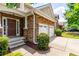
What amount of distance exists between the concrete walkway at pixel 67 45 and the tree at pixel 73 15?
21.0 inches

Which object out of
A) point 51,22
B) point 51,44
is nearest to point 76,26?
point 51,44

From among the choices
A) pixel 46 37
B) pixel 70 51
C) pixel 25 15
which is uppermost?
pixel 25 15

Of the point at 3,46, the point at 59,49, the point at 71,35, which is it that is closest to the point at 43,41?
the point at 59,49

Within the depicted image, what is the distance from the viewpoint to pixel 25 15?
7059 millimetres

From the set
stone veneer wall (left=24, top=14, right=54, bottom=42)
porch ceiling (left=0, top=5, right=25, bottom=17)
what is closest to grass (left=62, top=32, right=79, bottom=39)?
stone veneer wall (left=24, top=14, right=54, bottom=42)

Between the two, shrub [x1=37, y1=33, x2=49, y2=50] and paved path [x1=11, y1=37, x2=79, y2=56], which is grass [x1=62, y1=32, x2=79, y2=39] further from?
shrub [x1=37, y1=33, x2=49, y2=50]

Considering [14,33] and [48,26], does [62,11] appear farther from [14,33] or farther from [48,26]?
[14,33]

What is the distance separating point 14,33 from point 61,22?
222cm

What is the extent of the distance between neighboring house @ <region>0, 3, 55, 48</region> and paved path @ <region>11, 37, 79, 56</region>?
1.80 feet

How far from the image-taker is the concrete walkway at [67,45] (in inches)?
233

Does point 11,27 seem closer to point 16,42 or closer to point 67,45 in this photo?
point 16,42

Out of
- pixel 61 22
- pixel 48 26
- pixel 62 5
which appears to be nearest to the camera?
pixel 62 5

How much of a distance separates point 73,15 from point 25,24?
2057mm

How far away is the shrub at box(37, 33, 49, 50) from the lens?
6.21 meters
